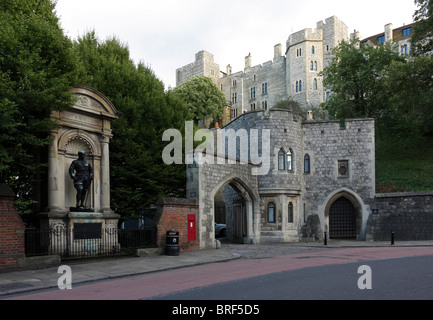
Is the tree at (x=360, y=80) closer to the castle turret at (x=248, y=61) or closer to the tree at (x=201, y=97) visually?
the tree at (x=201, y=97)

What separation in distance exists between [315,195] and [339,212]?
2111 millimetres

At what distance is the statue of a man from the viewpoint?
14.6 m

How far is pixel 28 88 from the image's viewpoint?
1285cm

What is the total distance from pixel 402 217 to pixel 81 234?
1843 cm

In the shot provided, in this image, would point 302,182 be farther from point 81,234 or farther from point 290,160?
point 81,234

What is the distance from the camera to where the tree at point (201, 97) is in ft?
207

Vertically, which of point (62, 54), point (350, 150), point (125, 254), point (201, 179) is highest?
point (62, 54)

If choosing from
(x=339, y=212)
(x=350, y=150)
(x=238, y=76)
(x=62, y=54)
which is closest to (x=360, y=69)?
(x=350, y=150)

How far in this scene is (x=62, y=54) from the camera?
47.8 feet

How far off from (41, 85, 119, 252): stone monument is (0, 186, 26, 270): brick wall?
1.36m
